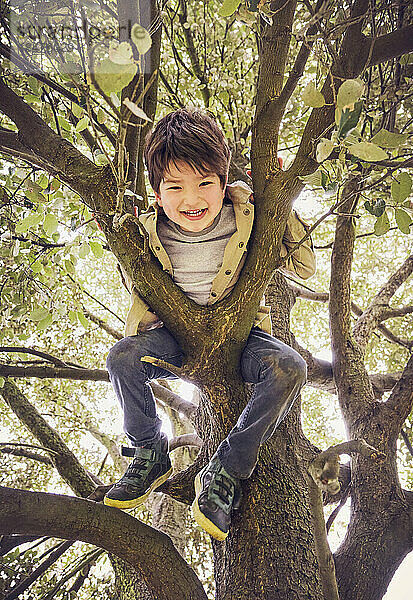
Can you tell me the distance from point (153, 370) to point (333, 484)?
103 centimetres

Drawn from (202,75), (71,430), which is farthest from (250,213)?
(71,430)

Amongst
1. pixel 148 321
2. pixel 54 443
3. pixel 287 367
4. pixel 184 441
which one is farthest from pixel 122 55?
pixel 54 443

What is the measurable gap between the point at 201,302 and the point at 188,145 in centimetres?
65

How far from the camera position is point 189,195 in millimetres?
2107

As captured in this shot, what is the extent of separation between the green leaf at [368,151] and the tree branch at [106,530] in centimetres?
147

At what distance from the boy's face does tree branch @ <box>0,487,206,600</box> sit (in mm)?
1132

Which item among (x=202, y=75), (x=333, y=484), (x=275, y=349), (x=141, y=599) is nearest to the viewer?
(x=333, y=484)

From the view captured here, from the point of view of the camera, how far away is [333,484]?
1394 mm

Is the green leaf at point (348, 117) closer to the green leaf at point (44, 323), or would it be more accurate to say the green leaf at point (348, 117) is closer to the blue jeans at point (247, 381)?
the blue jeans at point (247, 381)

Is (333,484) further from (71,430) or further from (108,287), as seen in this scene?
(108,287)

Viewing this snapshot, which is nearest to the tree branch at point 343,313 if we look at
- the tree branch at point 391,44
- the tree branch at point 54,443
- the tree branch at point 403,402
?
the tree branch at point 403,402

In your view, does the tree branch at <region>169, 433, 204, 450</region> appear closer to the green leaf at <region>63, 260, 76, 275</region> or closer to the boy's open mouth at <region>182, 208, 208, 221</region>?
the green leaf at <region>63, 260, 76, 275</region>

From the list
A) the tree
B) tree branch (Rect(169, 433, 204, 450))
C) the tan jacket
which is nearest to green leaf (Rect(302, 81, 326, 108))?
the tree

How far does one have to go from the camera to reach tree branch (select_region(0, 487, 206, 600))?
1824mm
